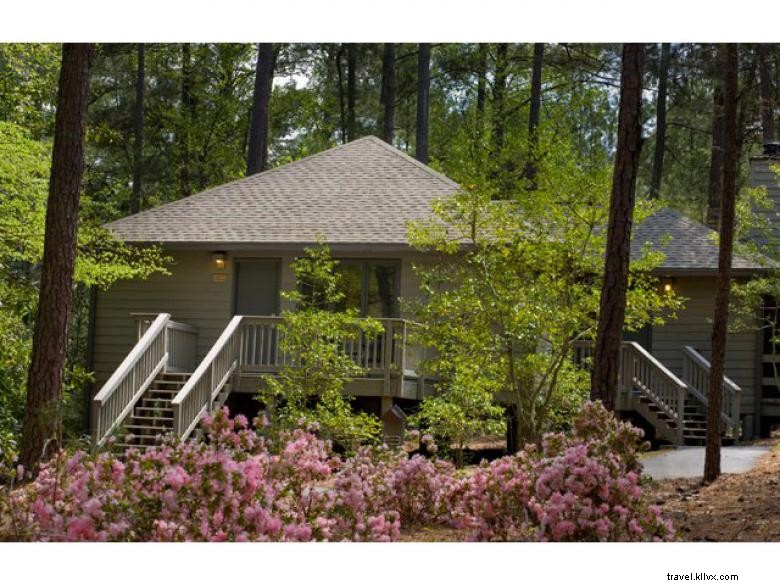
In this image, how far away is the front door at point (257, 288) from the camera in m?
18.2

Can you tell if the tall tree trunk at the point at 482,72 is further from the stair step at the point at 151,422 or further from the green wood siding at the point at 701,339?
the stair step at the point at 151,422

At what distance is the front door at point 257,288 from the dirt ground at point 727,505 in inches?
306

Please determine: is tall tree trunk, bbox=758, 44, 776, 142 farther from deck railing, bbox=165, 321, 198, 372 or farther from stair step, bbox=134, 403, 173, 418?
stair step, bbox=134, 403, 173, 418

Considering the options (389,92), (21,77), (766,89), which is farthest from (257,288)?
(766,89)

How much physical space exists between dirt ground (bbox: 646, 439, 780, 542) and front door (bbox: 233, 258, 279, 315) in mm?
7772

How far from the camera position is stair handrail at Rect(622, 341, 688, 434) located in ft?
54.6

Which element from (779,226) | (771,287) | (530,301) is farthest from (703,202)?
(530,301)

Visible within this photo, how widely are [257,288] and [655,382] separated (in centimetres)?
645

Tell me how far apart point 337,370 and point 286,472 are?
20.1 feet

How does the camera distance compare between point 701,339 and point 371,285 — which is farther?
point 701,339

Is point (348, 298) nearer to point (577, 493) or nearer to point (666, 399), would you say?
point (666, 399)

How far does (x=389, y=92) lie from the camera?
86.3 ft
